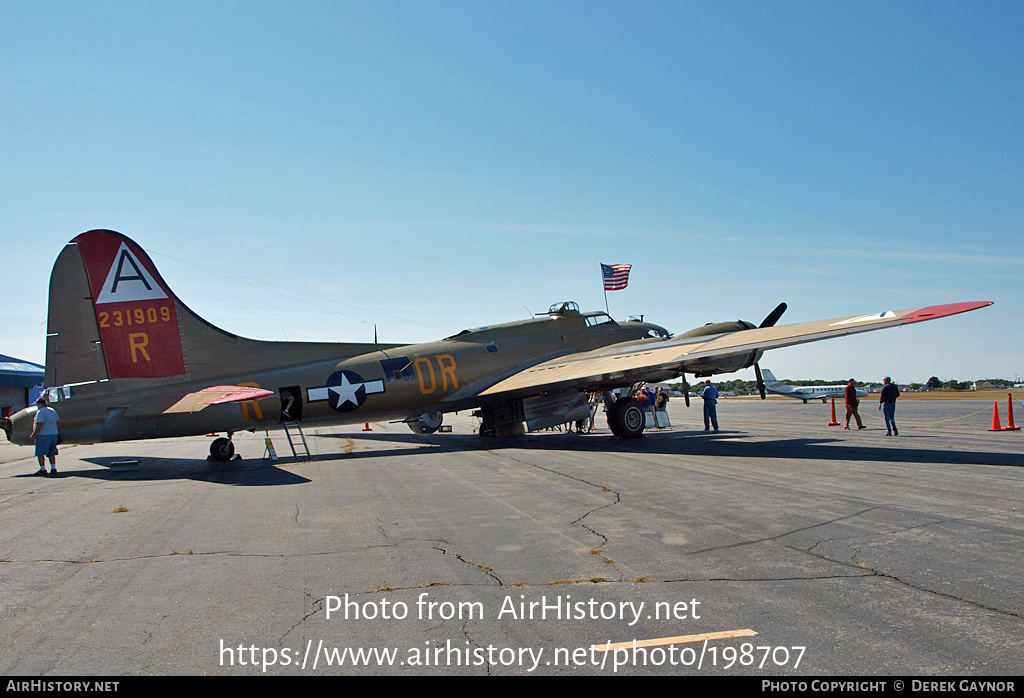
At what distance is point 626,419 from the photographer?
826 inches

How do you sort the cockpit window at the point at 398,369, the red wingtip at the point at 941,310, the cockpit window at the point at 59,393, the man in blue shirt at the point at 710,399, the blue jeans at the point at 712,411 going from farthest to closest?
the man in blue shirt at the point at 710,399
the blue jeans at the point at 712,411
the cockpit window at the point at 398,369
the cockpit window at the point at 59,393
the red wingtip at the point at 941,310

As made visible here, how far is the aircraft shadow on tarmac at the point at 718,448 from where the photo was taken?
14.4 m

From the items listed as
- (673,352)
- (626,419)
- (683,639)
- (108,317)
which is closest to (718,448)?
(673,352)

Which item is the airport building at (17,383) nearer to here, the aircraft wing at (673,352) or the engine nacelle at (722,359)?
the aircraft wing at (673,352)

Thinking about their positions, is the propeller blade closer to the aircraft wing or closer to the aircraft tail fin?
the aircraft wing

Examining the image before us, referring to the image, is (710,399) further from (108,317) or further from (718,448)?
(108,317)

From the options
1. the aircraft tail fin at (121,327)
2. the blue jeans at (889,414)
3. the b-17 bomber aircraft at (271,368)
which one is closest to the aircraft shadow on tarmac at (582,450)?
the b-17 bomber aircraft at (271,368)

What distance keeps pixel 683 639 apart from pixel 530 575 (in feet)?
6.22

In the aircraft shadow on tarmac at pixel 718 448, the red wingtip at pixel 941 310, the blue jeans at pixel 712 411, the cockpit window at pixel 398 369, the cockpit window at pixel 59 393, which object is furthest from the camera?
the blue jeans at pixel 712 411

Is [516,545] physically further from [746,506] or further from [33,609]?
[33,609]

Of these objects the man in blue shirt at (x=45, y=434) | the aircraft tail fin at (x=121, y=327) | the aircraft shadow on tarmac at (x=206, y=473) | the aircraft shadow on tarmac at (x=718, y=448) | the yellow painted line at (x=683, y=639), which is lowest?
the aircraft shadow on tarmac at (x=718, y=448)

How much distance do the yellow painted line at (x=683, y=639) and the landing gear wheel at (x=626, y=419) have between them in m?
16.5

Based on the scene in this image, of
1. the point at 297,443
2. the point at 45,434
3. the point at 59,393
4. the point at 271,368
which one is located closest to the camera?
the point at 45,434
